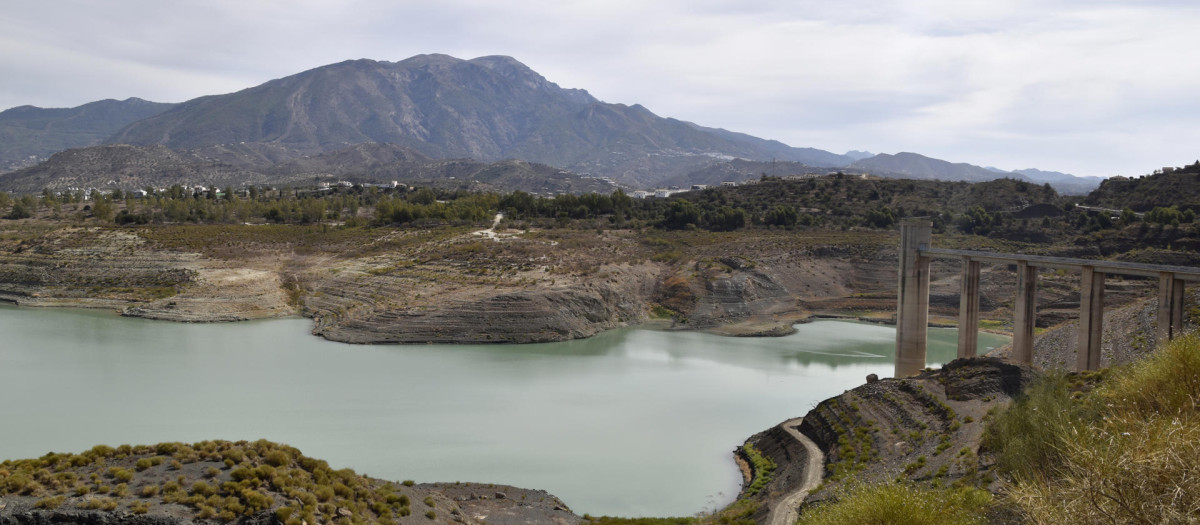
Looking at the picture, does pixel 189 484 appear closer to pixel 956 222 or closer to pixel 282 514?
pixel 282 514

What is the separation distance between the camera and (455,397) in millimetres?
32031

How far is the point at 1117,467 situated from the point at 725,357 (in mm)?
36447

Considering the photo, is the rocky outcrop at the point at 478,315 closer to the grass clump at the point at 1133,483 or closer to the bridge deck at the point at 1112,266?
the bridge deck at the point at 1112,266

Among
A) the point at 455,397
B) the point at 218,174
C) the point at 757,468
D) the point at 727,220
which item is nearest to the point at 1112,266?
the point at 757,468

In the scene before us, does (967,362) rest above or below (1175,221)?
below

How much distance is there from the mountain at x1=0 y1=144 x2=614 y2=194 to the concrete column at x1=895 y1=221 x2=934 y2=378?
10666 centimetres

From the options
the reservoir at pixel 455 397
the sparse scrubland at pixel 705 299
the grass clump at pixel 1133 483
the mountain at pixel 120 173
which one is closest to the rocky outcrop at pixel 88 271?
the sparse scrubland at pixel 705 299

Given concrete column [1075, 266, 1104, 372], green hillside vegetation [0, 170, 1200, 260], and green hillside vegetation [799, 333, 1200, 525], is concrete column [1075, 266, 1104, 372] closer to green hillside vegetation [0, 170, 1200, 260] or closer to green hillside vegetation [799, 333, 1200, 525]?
green hillside vegetation [799, 333, 1200, 525]

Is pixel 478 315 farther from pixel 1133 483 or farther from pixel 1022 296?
pixel 1133 483

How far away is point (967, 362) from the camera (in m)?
25.2

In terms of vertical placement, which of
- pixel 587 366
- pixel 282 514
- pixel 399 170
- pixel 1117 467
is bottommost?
pixel 587 366

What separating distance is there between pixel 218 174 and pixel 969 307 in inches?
6145

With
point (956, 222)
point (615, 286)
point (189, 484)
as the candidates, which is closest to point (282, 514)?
point (189, 484)

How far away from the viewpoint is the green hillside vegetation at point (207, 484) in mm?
13219
